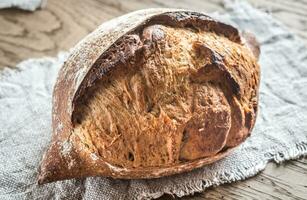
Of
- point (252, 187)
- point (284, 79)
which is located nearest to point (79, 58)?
point (252, 187)

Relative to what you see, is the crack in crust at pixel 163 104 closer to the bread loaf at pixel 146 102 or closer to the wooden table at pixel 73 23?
the bread loaf at pixel 146 102

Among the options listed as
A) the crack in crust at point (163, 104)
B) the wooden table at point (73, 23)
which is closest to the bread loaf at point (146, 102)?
the crack in crust at point (163, 104)

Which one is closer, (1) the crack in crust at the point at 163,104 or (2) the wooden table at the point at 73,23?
(1) the crack in crust at the point at 163,104

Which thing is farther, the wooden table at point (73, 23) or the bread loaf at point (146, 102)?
the wooden table at point (73, 23)

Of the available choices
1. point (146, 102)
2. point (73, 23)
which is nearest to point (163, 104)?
point (146, 102)

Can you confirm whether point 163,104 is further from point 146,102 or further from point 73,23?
point 73,23
